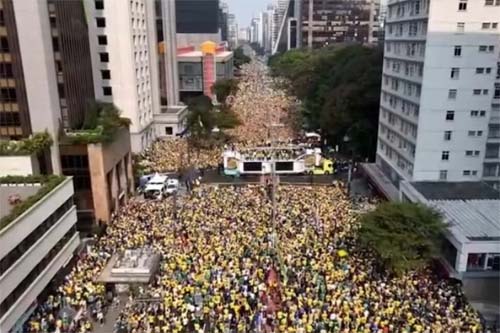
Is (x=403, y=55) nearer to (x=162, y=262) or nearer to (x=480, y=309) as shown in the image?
(x=480, y=309)

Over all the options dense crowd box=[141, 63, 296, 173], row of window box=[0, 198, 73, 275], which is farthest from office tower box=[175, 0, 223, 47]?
row of window box=[0, 198, 73, 275]

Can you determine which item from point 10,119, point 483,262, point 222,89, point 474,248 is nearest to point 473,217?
point 483,262

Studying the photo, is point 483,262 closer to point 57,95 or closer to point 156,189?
point 156,189

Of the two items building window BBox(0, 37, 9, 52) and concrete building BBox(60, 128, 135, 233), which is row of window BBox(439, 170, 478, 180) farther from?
building window BBox(0, 37, 9, 52)

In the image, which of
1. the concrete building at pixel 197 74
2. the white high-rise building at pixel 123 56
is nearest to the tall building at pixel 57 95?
the white high-rise building at pixel 123 56

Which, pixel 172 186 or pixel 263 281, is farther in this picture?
pixel 172 186

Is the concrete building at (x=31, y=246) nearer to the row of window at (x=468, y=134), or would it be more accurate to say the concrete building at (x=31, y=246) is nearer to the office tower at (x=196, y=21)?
the row of window at (x=468, y=134)

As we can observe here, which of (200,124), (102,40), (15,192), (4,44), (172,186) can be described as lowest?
(172,186)
